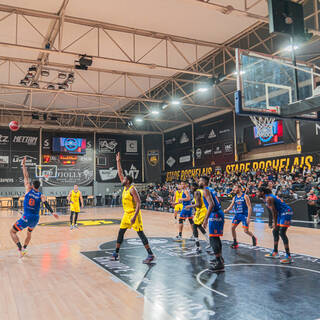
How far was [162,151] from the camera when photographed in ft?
105

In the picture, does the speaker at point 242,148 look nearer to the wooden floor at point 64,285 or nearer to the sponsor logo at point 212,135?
the sponsor logo at point 212,135

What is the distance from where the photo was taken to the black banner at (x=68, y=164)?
28.9 meters

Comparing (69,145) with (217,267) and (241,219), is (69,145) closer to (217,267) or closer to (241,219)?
(241,219)

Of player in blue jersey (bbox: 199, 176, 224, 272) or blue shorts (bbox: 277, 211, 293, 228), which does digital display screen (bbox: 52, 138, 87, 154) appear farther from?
blue shorts (bbox: 277, 211, 293, 228)

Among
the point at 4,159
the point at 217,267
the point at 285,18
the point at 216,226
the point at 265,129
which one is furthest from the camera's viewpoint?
the point at 4,159

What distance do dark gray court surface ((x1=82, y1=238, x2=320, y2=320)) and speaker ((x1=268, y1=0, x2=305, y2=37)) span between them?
426cm

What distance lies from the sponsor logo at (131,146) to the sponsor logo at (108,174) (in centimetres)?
262

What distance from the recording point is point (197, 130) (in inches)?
1069

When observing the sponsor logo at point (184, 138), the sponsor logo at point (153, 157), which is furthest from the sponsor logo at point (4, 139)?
the sponsor logo at point (184, 138)

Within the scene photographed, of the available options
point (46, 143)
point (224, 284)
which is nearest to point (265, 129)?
point (224, 284)

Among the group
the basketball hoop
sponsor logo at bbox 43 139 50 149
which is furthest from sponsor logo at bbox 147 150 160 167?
the basketball hoop

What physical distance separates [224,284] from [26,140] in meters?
26.9

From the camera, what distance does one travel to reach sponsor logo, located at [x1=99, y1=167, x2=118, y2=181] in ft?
99.6

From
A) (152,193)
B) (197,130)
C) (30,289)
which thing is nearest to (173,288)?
(30,289)
